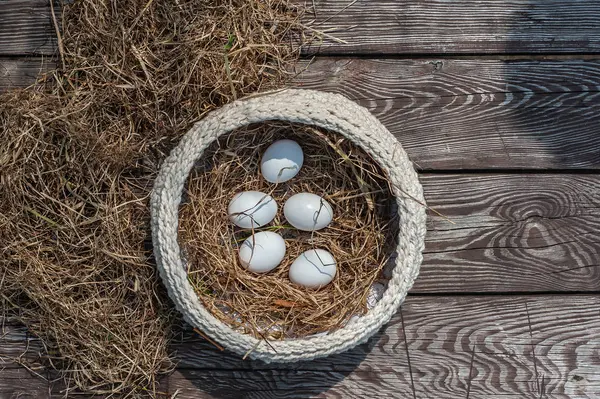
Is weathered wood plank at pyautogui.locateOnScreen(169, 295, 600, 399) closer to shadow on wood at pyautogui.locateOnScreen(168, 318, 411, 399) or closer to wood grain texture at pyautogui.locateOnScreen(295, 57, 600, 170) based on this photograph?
shadow on wood at pyautogui.locateOnScreen(168, 318, 411, 399)

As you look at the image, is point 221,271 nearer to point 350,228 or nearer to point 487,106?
point 350,228

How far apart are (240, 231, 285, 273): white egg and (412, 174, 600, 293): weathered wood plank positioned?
314 millimetres

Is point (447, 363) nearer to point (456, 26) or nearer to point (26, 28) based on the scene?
point (456, 26)

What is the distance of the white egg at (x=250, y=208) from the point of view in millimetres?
1196

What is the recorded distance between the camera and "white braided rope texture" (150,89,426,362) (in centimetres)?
112

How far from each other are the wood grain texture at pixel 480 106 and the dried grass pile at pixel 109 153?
7.0 inches

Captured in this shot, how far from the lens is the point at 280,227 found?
1.26 m

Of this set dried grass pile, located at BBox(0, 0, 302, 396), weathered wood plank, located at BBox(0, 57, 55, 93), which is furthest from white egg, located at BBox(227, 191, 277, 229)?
weathered wood plank, located at BBox(0, 57, 55, 93)

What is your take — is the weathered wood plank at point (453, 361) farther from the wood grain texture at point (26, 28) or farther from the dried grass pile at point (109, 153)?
the wood grain texture at point (26, 28)

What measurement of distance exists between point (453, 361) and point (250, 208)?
1.80ft

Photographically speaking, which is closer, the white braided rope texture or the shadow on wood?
the white braided rope texture

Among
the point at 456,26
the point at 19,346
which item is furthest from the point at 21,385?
the point at 456,26

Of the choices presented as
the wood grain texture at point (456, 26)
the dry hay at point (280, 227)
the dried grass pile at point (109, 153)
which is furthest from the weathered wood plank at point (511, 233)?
the dried grass pile at point (109, 153)

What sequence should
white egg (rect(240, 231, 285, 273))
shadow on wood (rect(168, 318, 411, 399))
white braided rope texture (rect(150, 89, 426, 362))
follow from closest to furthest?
white braided rope texture (rect(150, 89, 426, 362)) < white egg (rect(240, 231, 285, 273)) < shadow on wood (rect(168, 318, 411, 399))
